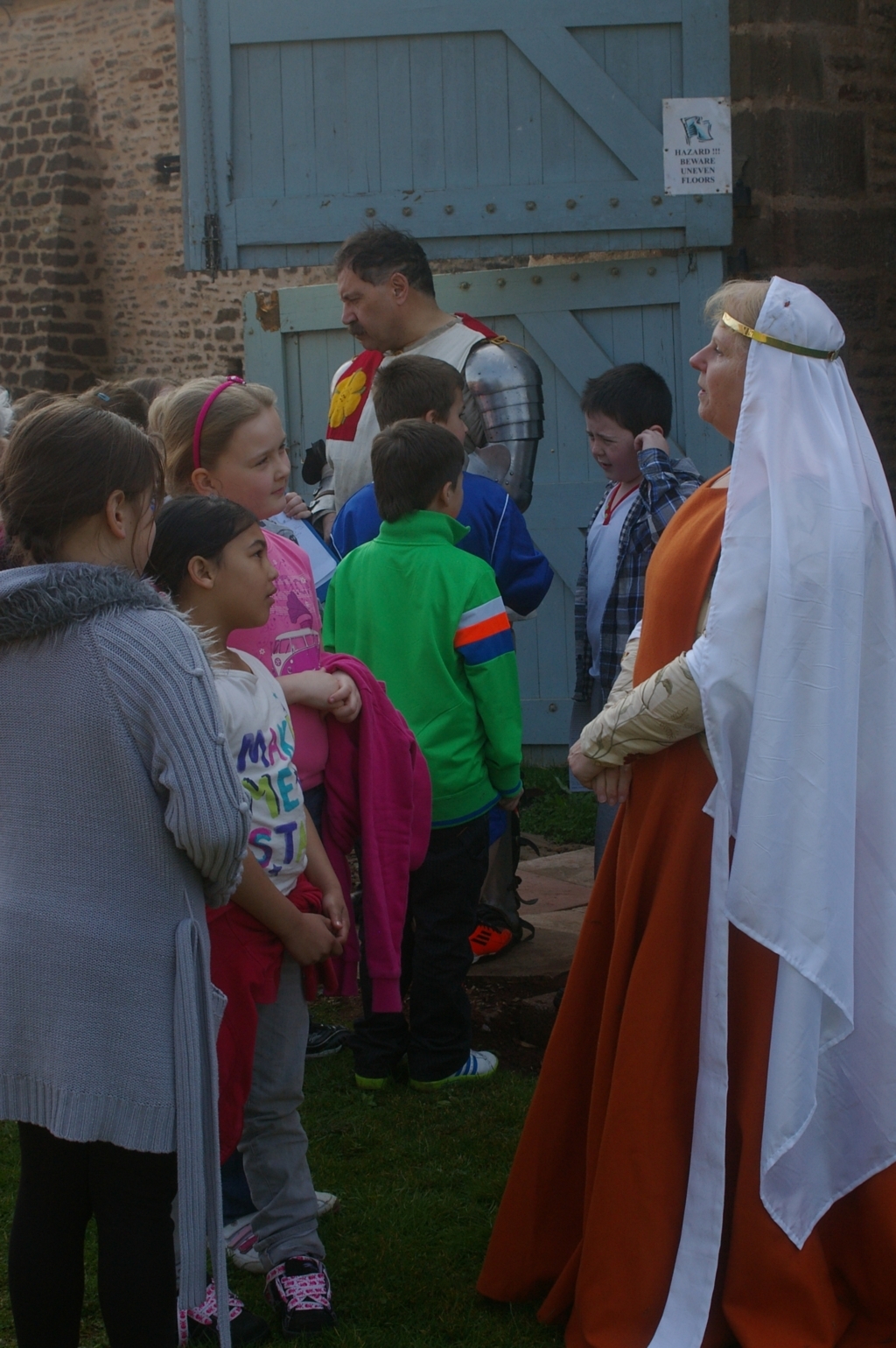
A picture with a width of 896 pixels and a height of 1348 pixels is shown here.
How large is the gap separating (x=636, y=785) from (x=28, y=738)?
3.49 feet

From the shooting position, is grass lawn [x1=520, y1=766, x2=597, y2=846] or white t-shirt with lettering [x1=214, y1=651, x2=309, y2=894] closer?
white t-shirt with lettering [x1=214, y1=651, x2=309, y2=894]

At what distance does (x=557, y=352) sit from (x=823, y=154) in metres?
1.60

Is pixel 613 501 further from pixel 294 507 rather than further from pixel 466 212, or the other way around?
pixel 466 212

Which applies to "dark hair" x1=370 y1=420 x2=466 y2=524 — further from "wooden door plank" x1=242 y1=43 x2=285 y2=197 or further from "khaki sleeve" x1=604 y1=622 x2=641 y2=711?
"wooden door plank" x1=242 y1=43 x2=285 y2=197

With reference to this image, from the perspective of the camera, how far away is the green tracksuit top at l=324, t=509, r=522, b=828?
3.31 metres

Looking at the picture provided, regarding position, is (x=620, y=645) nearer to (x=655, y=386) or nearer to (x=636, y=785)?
(x=655, y=386)

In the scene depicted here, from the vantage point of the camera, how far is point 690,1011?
228 centimetres

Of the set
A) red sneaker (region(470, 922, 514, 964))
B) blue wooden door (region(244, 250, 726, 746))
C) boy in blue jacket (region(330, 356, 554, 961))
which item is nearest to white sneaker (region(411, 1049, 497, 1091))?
boy in blue jacket (region(330, 356, 554, 961))

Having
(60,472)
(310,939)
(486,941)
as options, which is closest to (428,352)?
(486,941)

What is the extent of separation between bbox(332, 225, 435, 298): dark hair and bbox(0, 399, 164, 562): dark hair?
253 cm

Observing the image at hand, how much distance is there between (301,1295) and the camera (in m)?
2.47

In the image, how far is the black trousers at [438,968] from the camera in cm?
347

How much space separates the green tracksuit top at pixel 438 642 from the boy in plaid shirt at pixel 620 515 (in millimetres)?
532

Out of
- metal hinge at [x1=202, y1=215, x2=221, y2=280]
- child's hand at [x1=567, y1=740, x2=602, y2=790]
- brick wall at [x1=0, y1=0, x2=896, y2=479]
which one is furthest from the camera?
brick wall at [x1=0, y1=0, x2=896, y2=479]
